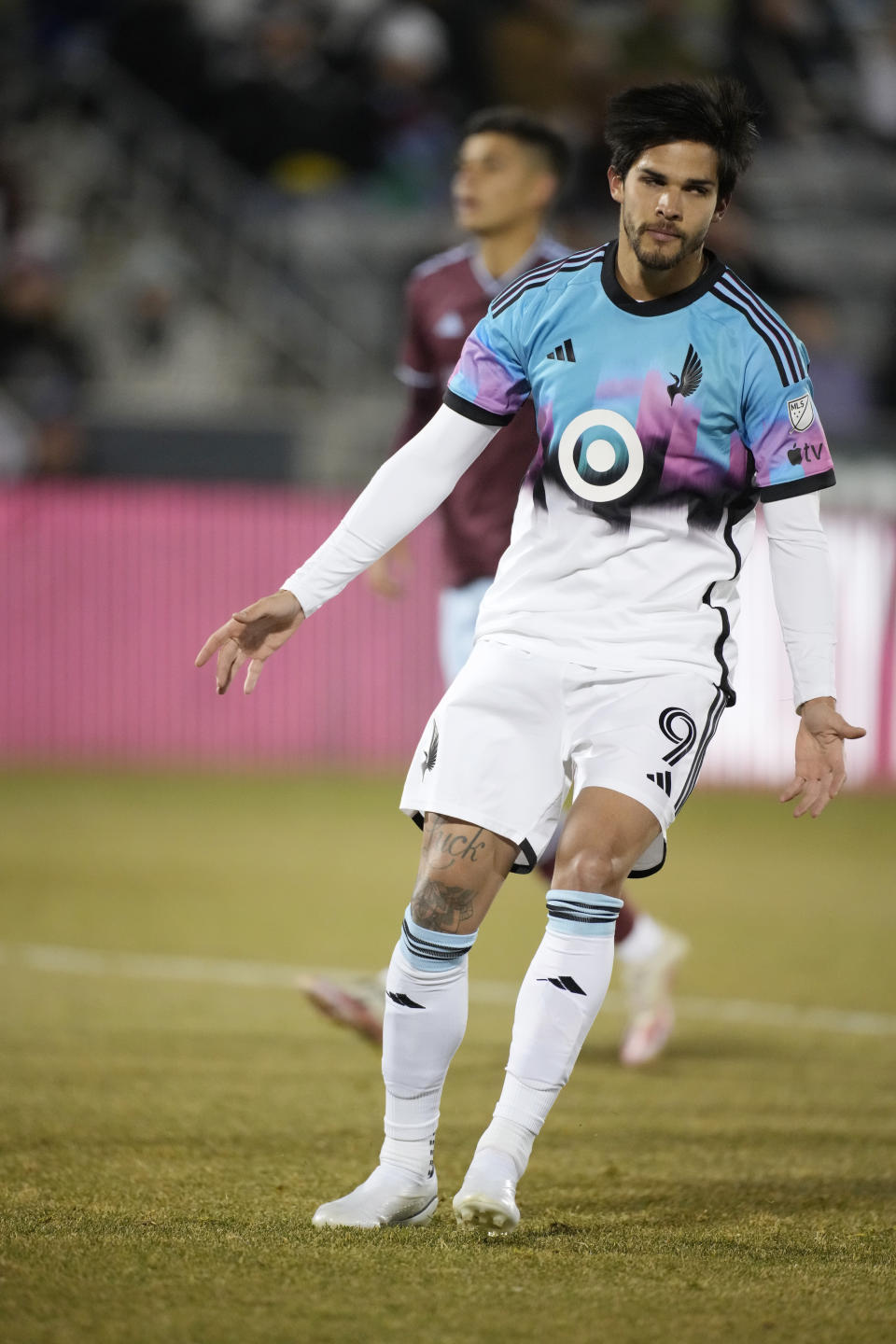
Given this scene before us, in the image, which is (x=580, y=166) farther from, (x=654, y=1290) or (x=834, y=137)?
(x=654, y=1290)

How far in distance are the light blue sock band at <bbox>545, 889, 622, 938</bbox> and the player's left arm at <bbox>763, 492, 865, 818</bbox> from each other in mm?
423

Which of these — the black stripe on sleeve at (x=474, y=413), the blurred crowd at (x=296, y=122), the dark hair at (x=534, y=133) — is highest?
the blurred crowd at (x=296, y=122)

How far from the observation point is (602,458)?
11.6ft

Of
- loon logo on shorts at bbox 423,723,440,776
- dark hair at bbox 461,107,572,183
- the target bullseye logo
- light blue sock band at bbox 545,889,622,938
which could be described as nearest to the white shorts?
loon logo on shorts at bbox 423,723,440,776

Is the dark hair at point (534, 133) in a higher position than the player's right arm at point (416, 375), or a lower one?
higher

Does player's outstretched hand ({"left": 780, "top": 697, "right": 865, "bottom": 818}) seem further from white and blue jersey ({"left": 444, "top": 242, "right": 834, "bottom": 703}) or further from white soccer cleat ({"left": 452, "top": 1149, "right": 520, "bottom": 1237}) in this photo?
white soccer cleat ({"left": 452, "top": 1149, "right": 520, "bottom": 1237})

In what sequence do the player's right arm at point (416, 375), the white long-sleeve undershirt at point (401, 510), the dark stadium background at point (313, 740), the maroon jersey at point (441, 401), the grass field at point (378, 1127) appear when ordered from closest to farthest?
the grass field at point (378, 1127) → the dark stadium background at point (313, 740) → the white long-sleeve undershirt at point (401, 510) → the maroon jersey at point (441, 401) → the player's right arm at point (416, 375)

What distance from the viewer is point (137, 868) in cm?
922

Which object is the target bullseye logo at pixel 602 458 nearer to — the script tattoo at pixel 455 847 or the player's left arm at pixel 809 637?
the player's left arm at pixel 809 637

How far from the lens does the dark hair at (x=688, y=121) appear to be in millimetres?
3471

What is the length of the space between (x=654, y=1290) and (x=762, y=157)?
55.5 ft

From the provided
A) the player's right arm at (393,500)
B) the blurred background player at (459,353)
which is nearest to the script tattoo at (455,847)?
the player's right arm at (393,500)

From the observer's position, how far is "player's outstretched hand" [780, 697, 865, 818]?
3463 mm

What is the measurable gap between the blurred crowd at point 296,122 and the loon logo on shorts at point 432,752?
12.5 m
